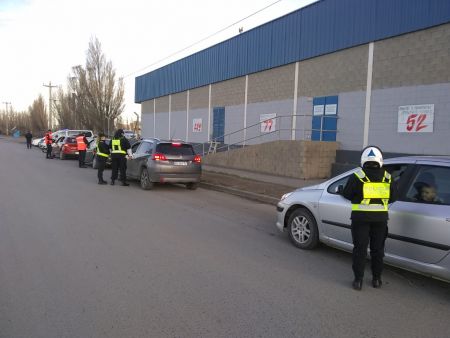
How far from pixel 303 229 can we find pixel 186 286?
2.44 meters

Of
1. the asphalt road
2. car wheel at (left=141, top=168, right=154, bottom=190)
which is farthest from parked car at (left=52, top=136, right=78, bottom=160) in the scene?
the asphalt road

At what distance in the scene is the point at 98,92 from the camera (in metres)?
47.1

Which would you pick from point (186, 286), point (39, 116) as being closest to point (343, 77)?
point (186, 286)

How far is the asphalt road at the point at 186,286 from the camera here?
3.66 metres

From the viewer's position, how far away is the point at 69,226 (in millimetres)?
7270

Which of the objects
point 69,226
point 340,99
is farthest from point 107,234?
point 340,99

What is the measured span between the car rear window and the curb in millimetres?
1594

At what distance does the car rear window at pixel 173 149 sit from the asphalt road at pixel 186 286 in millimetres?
4556

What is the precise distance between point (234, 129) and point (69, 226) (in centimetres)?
1721

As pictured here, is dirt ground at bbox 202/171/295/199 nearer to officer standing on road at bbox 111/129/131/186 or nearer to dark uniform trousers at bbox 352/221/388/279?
officer standing on road at bbox 111/129/131/186

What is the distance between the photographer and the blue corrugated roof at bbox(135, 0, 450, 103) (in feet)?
44.4

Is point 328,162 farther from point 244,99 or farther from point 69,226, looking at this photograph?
point 69,226

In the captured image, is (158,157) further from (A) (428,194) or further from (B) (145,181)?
(A) (428,194)

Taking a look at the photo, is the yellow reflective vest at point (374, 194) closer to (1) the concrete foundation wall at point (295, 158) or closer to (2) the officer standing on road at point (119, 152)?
(2) the officer standing on road at point (119, 152)
